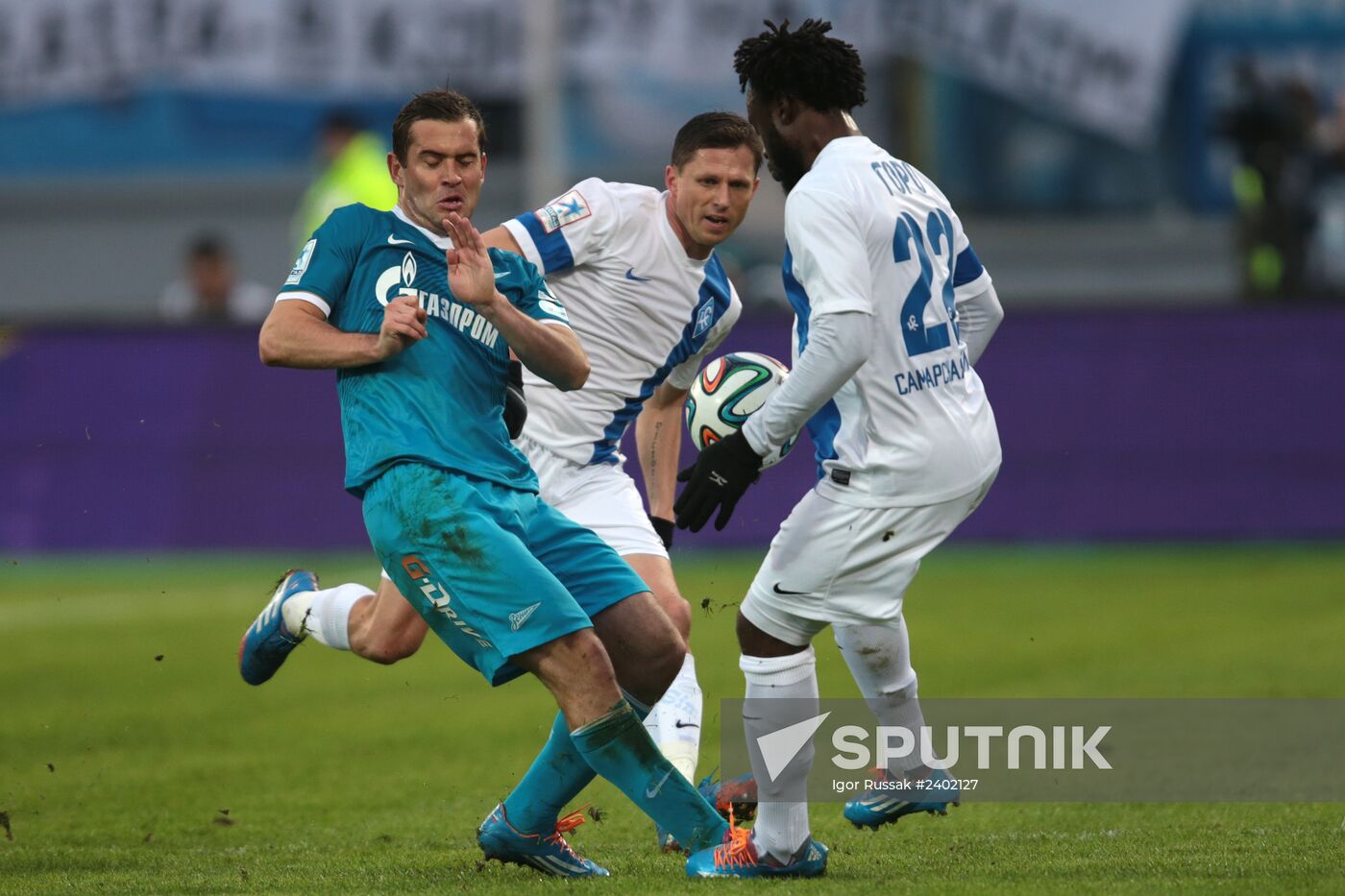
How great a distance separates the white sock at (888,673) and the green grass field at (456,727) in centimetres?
37

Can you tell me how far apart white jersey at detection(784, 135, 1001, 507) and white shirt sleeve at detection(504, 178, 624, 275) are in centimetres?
143

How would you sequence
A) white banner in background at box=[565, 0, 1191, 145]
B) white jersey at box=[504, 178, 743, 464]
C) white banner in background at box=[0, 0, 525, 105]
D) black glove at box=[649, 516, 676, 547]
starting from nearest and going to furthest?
white jersey at box=[504, 178, 743, 464] → black glove at box=[649, 516, 676, 547] → white banner in background at box=[565, 0, 1191, 145] → white banner in background at box=[0, 0, 525, 105]

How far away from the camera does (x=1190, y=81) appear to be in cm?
2275

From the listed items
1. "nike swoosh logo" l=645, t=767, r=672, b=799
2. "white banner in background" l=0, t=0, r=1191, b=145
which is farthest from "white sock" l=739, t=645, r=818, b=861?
"white banner in background" l=0, t=0, r=1191, b=145

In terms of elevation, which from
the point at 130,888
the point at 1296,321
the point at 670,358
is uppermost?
the point at 670,358

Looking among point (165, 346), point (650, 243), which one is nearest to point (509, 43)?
point (165, 346)

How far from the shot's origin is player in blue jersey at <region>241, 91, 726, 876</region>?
532 centimetres

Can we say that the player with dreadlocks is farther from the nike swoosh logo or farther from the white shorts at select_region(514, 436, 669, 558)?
the white shorts at select_region(514, 436, 669, 558)

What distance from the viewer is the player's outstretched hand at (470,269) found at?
5.25 m

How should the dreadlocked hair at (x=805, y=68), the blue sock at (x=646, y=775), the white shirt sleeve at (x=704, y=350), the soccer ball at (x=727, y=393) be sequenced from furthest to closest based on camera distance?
1. the white shirt sleeve at (x=704, y=350)
2. the soccer ball at (x=727, y=393)
3. the dreadlocked hair at (x=805, y=68)
4. the blue sock at (x=646, y=775)

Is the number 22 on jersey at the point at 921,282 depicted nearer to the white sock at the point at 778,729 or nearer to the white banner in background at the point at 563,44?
the white sock at the point at 778,729

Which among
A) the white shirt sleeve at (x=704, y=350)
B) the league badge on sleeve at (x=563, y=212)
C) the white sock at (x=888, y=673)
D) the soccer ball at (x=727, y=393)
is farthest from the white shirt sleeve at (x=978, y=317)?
the league badge on sleeve at (x=563, y=212)

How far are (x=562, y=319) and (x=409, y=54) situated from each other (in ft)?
54.5

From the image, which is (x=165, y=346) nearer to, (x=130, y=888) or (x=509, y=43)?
(x=509, y=43)
